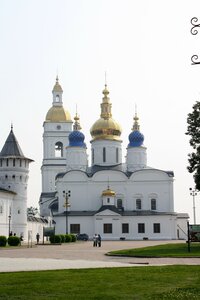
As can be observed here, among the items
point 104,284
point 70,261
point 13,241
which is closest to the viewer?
point 104,284

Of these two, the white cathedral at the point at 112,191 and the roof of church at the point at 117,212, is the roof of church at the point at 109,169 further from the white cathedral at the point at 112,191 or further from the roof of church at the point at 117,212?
the roof of church at the point at 117,212

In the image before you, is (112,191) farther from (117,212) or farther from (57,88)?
(57,88)

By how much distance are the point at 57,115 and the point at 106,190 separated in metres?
25.5

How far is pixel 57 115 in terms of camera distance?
96000 mm

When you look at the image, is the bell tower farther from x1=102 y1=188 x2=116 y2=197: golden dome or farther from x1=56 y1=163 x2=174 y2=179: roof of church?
x1=102 y1=188 x2=116 y2=197: golden dome

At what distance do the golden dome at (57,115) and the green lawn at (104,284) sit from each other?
261ft

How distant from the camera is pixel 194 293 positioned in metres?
11.8

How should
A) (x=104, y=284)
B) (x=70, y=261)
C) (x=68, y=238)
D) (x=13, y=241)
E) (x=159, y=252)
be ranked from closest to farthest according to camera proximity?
(x=104, y=284), (x=70, y=261), (x=159, y=252), (x=13, y=241), (x=68, y=238)

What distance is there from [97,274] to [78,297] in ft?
13.4

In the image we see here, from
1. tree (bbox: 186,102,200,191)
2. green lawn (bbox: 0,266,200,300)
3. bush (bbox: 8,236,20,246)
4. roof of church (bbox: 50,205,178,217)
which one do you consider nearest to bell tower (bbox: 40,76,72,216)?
roof of church (bbox: 50,205,178,217)

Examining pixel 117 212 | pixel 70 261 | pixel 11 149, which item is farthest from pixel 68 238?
pixel 70 261

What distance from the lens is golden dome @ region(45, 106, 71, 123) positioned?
9556 centimetres

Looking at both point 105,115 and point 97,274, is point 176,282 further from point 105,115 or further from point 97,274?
point 105,115

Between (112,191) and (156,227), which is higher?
(112,191)
